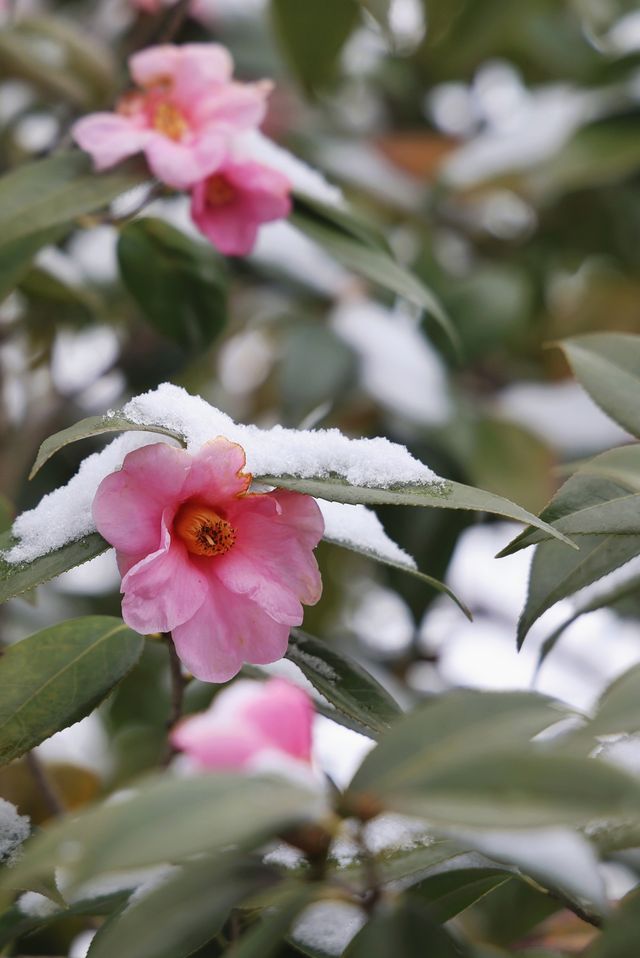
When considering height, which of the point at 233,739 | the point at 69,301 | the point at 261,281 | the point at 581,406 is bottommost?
the point at 581,406

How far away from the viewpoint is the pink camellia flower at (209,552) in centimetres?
54

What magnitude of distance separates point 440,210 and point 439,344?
42cm

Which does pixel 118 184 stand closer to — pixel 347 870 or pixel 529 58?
pixel 347 870

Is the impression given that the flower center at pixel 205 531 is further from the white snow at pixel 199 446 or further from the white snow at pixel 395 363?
the white snow at pixel 395 363

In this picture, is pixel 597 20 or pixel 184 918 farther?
pixel 597 20

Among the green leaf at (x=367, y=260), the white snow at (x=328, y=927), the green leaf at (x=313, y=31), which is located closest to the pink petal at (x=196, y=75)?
the green leaf at (x=367, y=260)

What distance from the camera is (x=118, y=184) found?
806 millimetres

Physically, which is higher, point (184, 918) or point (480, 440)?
point (184, 918)

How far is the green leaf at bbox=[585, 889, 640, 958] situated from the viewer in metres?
0.40

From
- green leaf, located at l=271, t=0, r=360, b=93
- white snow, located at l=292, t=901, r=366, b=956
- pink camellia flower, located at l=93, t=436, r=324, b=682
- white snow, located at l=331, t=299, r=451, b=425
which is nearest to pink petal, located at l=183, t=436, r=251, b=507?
pink camellia flower, located at l=93, t=436, r=324, b=682

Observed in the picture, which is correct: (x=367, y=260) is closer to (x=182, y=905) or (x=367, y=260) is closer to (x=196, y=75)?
(x=196, y=75)

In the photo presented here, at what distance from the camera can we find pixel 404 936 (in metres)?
0.41

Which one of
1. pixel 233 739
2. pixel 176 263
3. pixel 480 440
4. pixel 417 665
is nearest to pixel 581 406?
pixel 480 440

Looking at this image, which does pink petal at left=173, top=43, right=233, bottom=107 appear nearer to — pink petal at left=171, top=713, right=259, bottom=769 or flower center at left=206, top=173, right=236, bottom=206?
flower center at left=206, top=173, right=236, bottom=206
